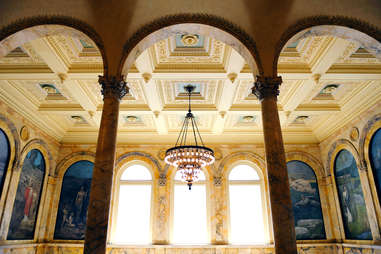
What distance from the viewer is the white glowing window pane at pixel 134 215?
36.4 feet

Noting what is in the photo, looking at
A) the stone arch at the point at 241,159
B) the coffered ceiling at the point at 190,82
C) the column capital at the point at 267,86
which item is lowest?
the column capital at the point at 267,86

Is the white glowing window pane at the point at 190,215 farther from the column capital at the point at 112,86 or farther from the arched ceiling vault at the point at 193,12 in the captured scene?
the arched ceiling vault at the point at 193,12

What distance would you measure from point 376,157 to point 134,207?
8.96 m

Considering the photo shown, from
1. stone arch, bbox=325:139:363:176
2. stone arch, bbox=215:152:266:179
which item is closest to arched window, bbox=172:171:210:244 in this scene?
stone arch, bbox=215:152:266:179

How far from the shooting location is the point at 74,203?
1123 centimetres

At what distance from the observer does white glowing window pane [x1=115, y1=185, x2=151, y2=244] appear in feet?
36.4

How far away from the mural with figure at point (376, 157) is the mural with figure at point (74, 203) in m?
10.3

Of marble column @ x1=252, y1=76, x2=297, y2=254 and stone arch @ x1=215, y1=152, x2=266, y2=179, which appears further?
stone arch @ x1=215, y1=152, x2=266, y2=179

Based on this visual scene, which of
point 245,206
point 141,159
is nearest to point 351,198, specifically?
point 245,206

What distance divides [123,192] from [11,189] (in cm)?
427

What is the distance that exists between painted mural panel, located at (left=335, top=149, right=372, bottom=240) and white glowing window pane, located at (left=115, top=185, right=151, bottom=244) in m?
7.52

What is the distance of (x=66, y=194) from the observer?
1134cm

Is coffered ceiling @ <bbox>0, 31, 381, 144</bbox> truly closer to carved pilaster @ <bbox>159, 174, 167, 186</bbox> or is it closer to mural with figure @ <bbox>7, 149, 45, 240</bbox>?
mural with figure @ <bbox>7, 149, 45, 240</bbox>

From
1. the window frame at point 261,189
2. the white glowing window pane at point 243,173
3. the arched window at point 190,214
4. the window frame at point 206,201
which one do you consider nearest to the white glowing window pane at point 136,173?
the window frame at point 206,201
